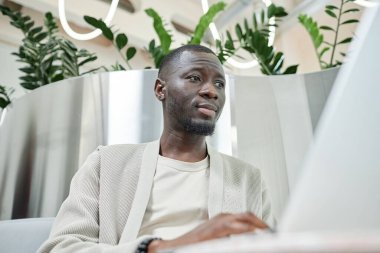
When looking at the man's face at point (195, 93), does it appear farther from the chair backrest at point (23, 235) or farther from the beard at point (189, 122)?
the chair backrest at point (23, 235)

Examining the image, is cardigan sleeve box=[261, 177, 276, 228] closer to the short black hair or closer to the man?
the man

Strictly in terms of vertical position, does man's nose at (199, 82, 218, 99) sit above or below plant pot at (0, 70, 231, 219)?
above

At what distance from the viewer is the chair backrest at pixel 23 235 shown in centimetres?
123

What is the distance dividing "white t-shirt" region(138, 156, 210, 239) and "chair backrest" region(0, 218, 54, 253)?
36 centimetres

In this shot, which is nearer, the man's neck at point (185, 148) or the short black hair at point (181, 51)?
the man's neck at point (185, 148)

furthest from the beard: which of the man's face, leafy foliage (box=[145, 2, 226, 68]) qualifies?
leafy foliage (box=[145, 2, 226, 68])

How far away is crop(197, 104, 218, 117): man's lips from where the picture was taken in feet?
4.23

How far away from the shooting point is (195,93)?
1.31 meters

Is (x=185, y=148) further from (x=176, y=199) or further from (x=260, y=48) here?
(x=260, y=48)

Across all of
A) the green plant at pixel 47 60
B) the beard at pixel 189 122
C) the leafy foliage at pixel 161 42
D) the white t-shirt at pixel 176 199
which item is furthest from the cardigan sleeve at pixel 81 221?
the green plant at pixel 47 60

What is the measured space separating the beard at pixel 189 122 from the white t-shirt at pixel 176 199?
0.10m

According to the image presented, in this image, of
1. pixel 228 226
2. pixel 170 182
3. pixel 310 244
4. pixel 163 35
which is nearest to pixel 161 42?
pixel 163 35

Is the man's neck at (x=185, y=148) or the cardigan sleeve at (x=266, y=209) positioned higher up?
the man's neck at (x=185, y=148)

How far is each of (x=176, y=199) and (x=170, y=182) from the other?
0.06 m
